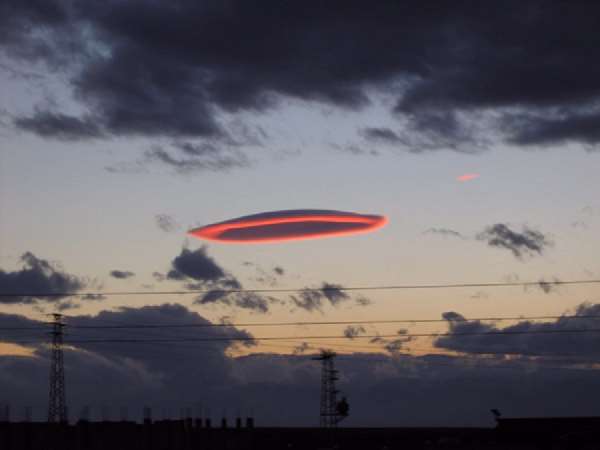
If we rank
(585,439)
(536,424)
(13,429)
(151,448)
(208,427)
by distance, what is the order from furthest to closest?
(536,424) < (585,439) < (208,427) < (151,448) < (13,429)

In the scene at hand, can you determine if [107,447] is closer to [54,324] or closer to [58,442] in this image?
[58,442]

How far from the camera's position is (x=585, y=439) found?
106500mm

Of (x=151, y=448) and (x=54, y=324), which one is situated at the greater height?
(x=54, y=324)

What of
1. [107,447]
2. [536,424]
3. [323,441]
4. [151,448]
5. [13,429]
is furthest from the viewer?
[323,441]

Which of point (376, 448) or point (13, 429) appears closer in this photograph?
point (13, 429)

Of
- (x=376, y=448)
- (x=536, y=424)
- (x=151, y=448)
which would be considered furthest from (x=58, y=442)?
(x=536, y=424)

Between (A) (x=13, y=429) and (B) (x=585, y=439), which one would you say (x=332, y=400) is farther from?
(A) (x=13, y=429)

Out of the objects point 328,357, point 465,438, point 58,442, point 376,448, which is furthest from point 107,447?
point 465,438

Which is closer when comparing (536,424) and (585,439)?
(585,439)

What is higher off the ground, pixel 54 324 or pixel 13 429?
pixel 54 324

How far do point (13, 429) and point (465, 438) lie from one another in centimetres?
8257

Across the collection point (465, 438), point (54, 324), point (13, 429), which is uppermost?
point (54, 324)

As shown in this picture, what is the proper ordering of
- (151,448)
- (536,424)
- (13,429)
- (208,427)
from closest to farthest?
1. (13,429)
2. (151,448)
3. (208,427)
4. (536,424)

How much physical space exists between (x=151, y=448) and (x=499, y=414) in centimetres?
6229
